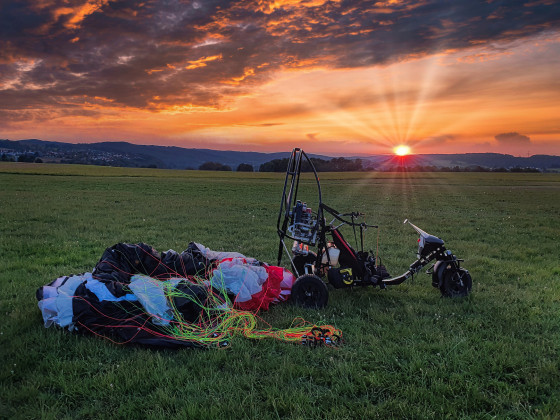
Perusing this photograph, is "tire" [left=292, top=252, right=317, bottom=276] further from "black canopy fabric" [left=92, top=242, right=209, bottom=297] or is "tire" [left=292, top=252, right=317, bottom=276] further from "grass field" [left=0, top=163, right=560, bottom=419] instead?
"black canopy fabric" [left=92, top=242, right=209, bottom=297]

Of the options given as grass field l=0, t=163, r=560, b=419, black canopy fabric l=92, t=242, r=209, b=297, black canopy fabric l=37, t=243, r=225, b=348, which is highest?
black canopy fabric l=92, t=242, r=209, b=297

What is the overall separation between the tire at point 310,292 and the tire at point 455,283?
2.51 m

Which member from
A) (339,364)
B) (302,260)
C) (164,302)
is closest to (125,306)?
(164,302)

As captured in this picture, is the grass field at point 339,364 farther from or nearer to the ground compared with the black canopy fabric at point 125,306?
nearer to the ground

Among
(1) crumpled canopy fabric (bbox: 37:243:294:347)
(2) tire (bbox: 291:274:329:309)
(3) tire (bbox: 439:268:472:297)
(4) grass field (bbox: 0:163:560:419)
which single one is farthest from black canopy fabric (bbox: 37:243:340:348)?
(3) tire (bbox: 439:268:472:297)

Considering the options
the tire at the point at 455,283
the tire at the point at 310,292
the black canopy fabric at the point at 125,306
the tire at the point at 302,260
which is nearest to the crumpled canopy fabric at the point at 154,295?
the black canopy fabric at the point at 125,306

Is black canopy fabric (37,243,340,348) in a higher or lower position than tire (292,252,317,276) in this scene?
lower

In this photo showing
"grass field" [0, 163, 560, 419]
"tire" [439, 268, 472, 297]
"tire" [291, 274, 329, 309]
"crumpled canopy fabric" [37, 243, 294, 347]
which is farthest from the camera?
"tire" [439, 268, 472, 297]

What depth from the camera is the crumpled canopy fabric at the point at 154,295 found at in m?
5.68

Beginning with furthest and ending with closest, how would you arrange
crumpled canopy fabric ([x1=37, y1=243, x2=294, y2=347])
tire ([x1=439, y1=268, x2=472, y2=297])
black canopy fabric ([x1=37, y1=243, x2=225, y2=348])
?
1. tire ([x1=439, y1=268, x2=472, y2=297])
2. crumpled canopy fabric ([x1=37, y1=243, x2=294, y2=347])
3. black canopy fabric ([x1=37, y1=243, x2=225, y2=348])

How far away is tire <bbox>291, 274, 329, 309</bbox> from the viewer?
673 centimetres

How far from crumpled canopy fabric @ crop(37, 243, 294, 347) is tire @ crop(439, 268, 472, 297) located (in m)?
3.07

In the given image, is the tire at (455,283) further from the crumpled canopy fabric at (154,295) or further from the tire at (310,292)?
the crumpled canopy fabric at (154,295)

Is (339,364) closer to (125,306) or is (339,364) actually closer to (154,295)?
(154,295)
